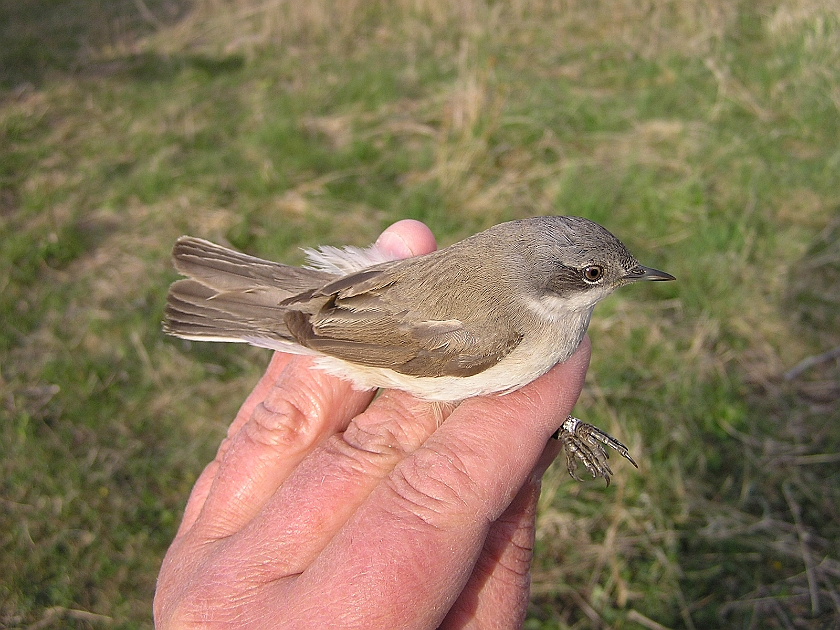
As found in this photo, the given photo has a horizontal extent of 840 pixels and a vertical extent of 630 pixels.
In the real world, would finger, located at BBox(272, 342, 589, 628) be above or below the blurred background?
above

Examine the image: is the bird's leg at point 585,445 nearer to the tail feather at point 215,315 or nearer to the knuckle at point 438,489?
the knuckle at point 438,489

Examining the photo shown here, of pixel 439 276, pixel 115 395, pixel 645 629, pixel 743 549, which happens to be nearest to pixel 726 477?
pixel 743 549

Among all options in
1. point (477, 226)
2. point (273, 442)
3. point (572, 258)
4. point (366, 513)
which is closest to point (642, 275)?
point (572, 258)

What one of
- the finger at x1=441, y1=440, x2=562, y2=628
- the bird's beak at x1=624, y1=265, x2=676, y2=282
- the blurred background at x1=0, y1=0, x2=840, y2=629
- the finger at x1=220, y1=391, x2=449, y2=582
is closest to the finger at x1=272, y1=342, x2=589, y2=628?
the finger at x1=220, y1=391, x2=449, y2=582

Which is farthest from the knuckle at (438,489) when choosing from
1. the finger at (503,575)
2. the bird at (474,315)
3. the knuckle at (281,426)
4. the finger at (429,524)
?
the knuckle at (281,426)

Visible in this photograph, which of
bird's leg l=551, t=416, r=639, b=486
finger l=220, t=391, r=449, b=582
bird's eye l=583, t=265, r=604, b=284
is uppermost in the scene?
bird's eye l=583, t=265, r=604, b=284

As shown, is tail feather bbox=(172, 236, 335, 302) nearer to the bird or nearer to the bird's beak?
the bird
